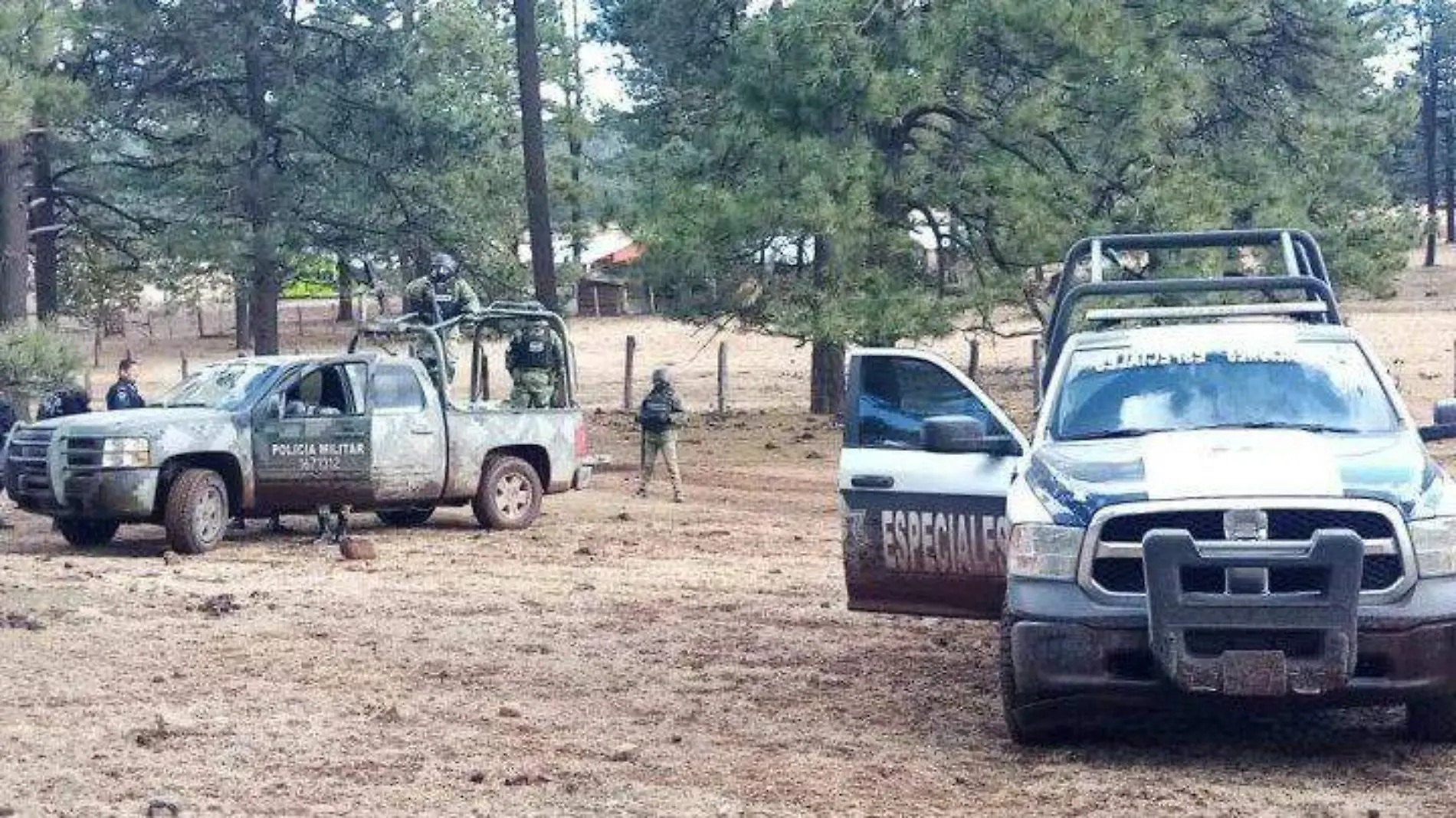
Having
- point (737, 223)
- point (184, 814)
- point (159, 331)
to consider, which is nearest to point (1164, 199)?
point (737, 223)

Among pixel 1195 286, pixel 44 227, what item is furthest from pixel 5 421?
pixel 44 227

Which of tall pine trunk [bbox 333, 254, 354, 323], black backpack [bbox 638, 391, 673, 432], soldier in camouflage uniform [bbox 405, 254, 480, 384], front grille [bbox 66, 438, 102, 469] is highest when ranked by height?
tall pine trunk [bbox 333, 254, 354, 323]

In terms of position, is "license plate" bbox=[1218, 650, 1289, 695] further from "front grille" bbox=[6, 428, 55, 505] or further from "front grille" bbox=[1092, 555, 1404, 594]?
"front grille" bbox=[6, 428, 55, 505]

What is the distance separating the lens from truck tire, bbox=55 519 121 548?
1872 cm

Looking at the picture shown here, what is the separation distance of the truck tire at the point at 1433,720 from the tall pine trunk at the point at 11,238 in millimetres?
23743

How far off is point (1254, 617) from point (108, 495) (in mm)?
11420

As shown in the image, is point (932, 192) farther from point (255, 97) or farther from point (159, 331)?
point (159, 331)

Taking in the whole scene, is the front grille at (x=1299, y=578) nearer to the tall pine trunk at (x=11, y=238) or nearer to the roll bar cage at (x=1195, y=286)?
the roll bar cage at (x=1195, y=286)

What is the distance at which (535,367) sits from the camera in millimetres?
21688

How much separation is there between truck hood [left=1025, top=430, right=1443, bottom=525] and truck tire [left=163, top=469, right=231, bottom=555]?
32.7ft

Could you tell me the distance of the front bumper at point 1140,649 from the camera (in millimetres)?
8406

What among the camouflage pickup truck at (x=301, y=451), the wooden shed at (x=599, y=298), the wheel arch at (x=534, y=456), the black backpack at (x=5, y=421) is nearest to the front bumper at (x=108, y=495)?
the camouflage pickup truck at (x=301, y=451)

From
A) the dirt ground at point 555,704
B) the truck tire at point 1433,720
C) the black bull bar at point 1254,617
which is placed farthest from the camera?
the truck tire at point 1433,720

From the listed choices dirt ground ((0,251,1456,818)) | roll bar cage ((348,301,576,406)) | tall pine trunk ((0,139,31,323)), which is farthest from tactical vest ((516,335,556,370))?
tall pine trunk ((0,139,31,323))
